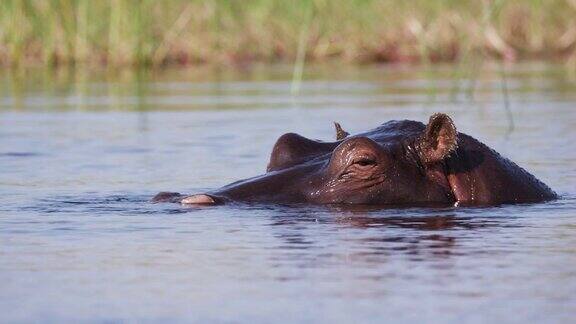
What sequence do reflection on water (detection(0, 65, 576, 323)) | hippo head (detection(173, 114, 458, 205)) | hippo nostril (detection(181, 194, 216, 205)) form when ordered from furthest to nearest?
hippo head (detection(173, 114, 458, 205))
hippo nostril (detection(181, 194, 216, 205))
reflection on water (detection(0, 65, 576, 323))

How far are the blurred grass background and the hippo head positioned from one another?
494 inches

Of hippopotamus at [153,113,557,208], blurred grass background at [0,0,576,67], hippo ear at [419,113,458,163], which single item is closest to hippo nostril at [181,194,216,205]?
Answer: hippopotamus at [153,113,557,208]

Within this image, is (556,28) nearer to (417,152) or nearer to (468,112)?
(468,112)

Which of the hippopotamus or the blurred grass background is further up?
the blurred grass background

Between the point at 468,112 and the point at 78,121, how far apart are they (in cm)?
378

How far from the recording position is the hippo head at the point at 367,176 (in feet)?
23.6

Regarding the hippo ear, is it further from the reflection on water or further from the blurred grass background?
the blurred grass background

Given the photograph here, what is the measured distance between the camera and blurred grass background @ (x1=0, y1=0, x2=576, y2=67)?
20.9 meters

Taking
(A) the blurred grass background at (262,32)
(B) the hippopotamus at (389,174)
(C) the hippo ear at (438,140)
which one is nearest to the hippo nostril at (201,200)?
(B) the hippopotamus at (389,174)

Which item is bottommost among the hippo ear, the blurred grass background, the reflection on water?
the reflection on water

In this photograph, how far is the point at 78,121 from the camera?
44.8ft

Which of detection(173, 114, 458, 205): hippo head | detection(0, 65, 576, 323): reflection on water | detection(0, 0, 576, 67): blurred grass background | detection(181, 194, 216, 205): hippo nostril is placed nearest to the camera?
detection(0, 65, 576, 323): reflection on water

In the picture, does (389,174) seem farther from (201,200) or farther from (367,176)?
(201,200)

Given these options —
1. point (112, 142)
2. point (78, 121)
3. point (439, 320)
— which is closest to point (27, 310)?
point (439, 320)
